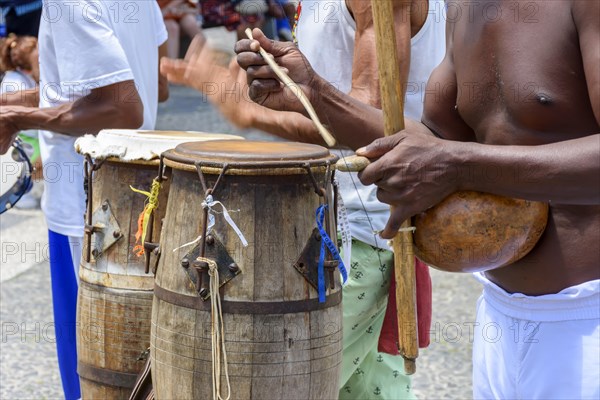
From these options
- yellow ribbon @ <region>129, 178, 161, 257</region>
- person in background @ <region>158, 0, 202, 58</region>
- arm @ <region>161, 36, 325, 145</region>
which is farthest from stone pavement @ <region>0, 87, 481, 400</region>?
person in background @ <region>158, 0, 202, 58</region>

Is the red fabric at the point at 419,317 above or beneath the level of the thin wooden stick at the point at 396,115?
beneath

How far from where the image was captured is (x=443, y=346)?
15.7 ft

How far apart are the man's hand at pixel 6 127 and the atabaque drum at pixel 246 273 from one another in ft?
4.43

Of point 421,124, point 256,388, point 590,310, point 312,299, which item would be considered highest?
point 421,124

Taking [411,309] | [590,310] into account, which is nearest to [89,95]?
[411,309]

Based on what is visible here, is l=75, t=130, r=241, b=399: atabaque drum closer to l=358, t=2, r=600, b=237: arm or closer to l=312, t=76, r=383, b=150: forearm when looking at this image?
l=312, t=76, r=383, b=150: forearm

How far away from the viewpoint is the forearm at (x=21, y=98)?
393cm

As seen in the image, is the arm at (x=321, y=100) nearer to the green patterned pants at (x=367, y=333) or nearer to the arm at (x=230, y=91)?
the arm at (x=230, y=91)

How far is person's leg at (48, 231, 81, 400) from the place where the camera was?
364 cm

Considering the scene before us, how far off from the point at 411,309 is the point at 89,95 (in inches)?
72.0

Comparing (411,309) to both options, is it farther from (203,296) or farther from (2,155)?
(2,155)

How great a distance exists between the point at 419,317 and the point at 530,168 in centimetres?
141

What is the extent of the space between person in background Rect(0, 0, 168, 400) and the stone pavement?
0.81 metres

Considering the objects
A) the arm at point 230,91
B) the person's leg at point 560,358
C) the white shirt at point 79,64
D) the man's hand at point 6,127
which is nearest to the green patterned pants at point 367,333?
the arm at point 230,91
